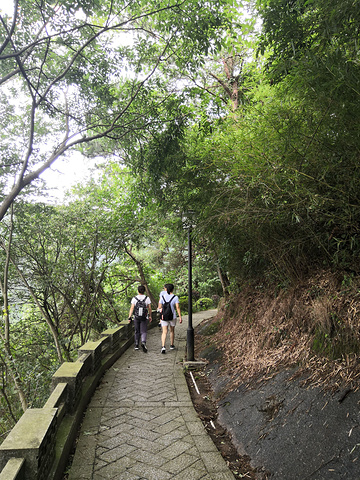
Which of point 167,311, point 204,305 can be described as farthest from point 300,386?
point 204,305

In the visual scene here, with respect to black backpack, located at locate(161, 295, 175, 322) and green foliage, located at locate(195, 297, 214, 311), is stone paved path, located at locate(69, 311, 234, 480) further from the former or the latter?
green foliage, located at locate(195, 297, 214, 311)

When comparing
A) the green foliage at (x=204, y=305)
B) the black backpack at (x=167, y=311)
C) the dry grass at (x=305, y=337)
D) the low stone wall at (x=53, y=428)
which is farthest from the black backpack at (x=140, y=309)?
the green foliage at (x=204, y=305)

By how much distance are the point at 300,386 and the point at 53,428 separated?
2.45m

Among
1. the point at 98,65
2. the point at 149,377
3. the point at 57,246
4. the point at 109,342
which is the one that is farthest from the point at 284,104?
the point at 57,246

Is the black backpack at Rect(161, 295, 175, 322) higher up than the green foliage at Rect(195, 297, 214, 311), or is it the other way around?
the black backpack at Rect(161, 295, 175, 322)

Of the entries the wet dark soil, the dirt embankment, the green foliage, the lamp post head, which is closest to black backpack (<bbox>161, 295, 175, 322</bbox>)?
the wet dark soil

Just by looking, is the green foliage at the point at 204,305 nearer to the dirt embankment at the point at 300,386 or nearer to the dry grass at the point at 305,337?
the dry grass at the point at 305,337

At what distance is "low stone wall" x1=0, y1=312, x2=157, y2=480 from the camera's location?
2494 millimetres

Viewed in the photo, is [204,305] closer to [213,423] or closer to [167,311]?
[167,311]

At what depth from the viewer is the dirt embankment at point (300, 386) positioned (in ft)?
8.79

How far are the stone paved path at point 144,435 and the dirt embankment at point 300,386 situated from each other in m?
0.45

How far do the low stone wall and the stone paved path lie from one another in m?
0.19

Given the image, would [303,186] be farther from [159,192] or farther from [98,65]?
[98,65]

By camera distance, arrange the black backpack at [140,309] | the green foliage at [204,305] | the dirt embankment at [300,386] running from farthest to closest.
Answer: the green foliage at [204,305]
the black backpack at [140,309]
the dirt embankment at [300,386]
